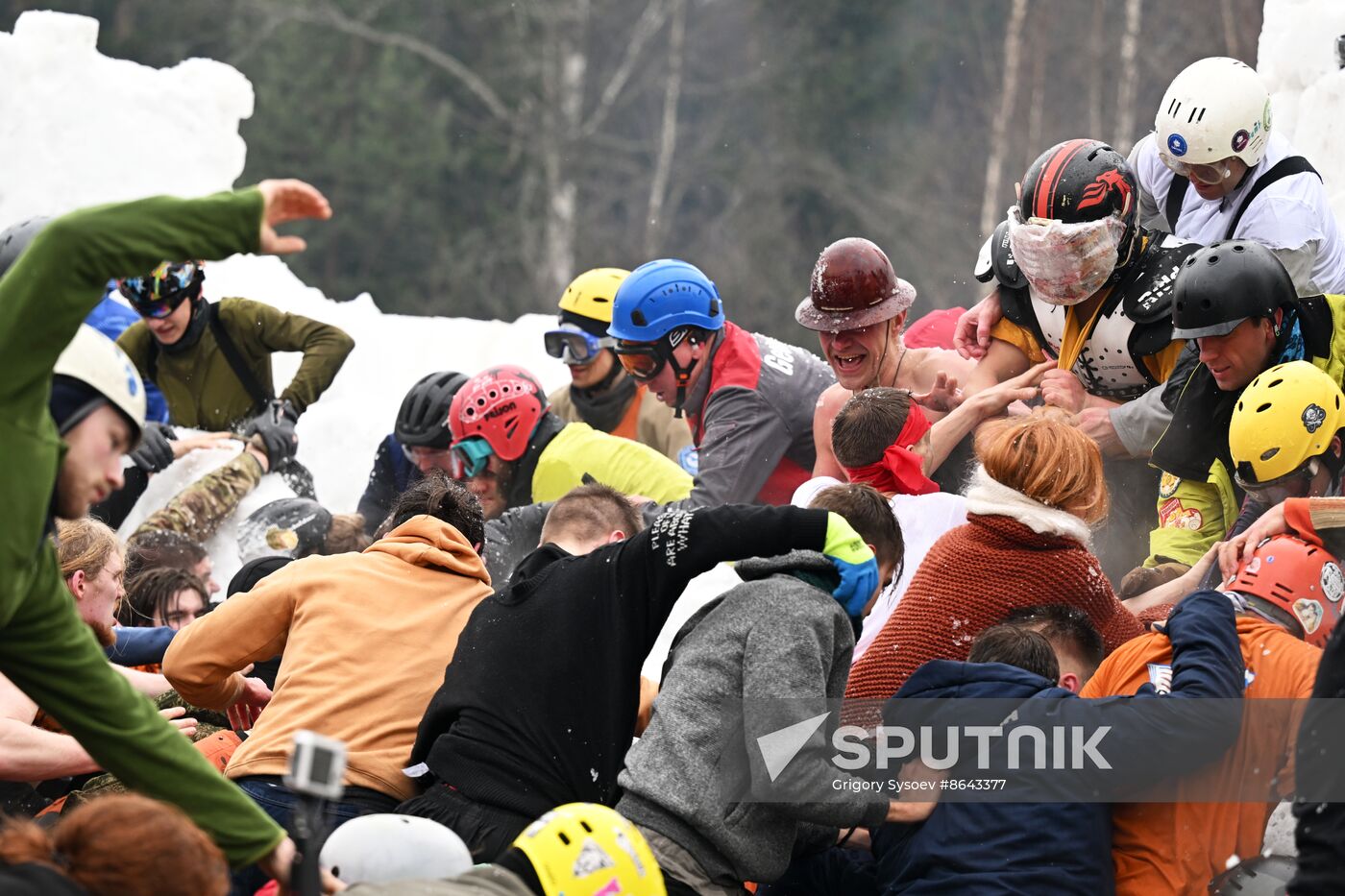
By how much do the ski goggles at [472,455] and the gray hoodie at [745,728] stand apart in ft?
12.4

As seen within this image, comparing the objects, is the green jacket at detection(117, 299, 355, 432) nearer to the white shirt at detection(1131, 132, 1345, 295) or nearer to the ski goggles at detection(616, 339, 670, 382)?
the ski goggles at detection(616, 339, 670, 382)

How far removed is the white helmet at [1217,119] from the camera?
6484 millimetres

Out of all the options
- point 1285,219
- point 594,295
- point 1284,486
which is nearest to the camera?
point 1284,486

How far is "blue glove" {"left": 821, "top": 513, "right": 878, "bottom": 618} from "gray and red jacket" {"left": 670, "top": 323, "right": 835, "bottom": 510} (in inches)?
112

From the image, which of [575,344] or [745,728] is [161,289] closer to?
[575,344]

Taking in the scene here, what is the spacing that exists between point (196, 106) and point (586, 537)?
10029mm

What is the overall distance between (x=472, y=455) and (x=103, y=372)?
4.56 m

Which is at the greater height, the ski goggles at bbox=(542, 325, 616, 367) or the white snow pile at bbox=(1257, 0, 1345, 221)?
the white snow pile at bbox=(1257, 0, 1345, 221)

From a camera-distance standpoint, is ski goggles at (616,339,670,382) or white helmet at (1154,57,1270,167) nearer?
white helmet at (1154,57,1270,167)

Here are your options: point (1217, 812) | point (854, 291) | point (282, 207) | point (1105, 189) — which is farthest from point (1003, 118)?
point (282, 207)

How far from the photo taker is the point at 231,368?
9.52 m

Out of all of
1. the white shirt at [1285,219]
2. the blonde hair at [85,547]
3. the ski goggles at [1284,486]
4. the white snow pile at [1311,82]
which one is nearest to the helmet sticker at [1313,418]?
the ski goggles at [1284,486]

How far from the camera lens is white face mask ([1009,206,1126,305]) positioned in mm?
6148

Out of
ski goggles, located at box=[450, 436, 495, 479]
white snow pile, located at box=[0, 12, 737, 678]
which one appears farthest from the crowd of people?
white snow pile, located at box=[0, 12, 737, 678]
